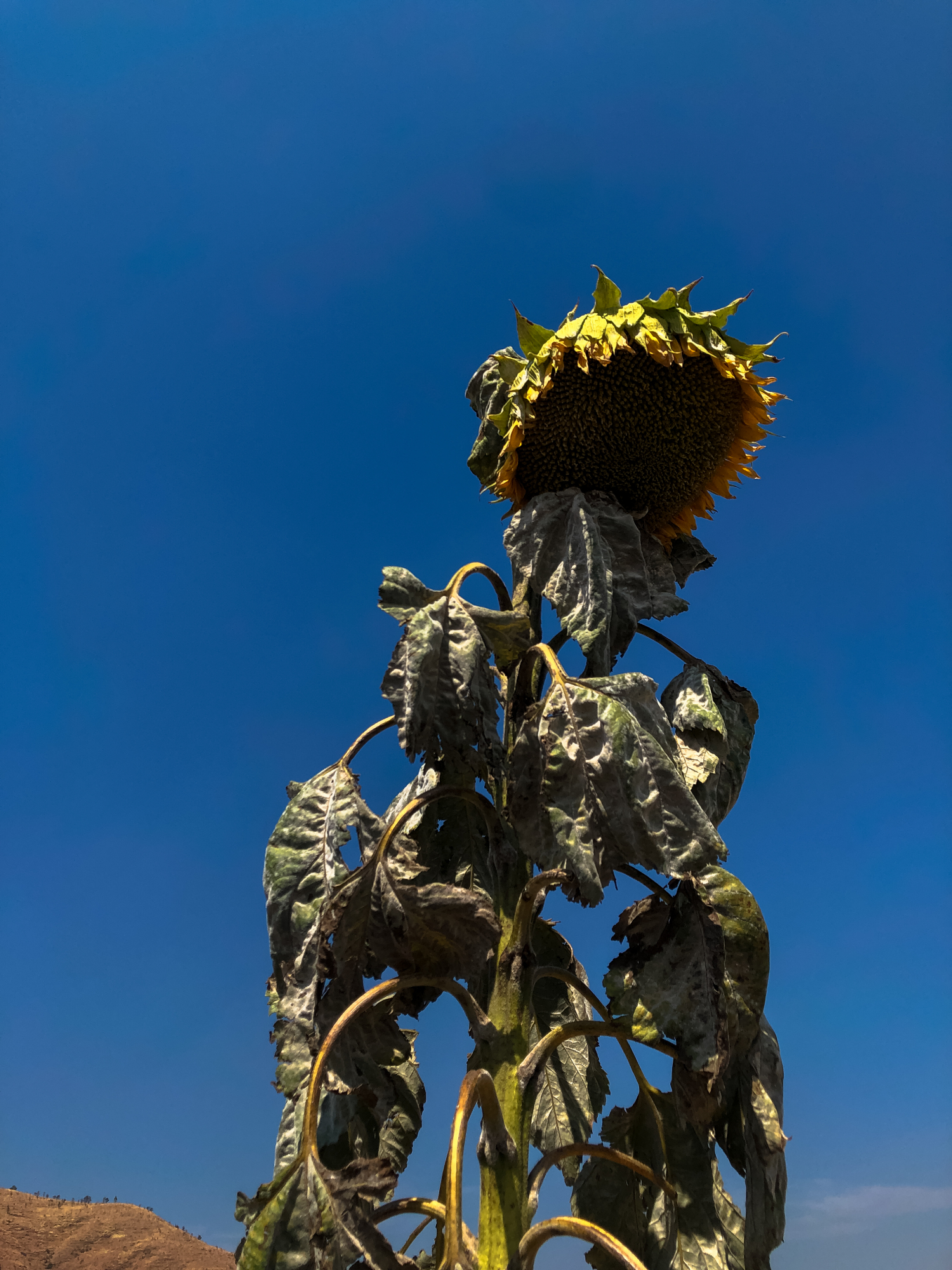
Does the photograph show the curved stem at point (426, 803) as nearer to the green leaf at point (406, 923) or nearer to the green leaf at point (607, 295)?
the green leaf at point (406, 923)

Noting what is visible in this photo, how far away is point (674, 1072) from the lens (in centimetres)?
315

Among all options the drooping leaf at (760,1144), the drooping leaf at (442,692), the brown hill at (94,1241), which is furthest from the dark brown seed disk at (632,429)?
the brown hill at (94,1241)

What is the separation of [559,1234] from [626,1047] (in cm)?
62

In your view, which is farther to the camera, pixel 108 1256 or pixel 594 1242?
pixel 108 1256

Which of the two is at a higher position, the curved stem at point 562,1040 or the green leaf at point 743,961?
the green leaf at point 743,961

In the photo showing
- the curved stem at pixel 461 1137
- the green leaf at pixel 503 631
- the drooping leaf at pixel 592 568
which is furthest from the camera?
the drooping leaf at pixel 592 568

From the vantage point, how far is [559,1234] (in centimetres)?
284

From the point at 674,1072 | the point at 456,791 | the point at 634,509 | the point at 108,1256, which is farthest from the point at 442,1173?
the point at 108,1256

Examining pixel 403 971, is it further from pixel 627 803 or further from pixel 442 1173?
pixel 627 803

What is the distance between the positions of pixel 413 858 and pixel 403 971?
1.21 ft

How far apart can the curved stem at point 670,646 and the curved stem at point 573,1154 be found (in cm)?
177

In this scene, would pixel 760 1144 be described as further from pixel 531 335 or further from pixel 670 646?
pixel 531 335

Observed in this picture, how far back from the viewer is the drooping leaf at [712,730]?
3506mm

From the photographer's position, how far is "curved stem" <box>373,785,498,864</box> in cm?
320
